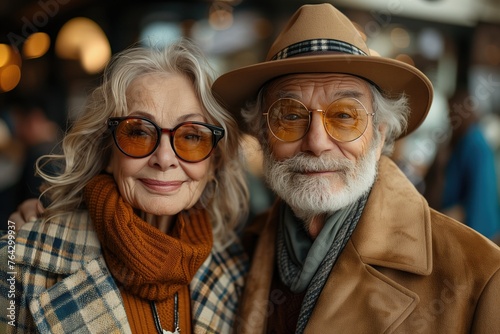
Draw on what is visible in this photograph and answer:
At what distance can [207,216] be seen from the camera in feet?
8.35

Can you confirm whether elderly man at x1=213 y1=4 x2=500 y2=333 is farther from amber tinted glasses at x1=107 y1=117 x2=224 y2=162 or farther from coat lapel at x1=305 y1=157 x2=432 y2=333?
amber tinted glasses at x1=107 y1=117 x2=224 y2=162

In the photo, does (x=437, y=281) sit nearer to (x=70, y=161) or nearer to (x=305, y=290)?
(x=305, y=290)

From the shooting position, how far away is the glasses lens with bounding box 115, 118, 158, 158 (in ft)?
7.25

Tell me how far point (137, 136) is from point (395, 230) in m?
1.26

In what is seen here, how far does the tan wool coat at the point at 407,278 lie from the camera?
1.95m

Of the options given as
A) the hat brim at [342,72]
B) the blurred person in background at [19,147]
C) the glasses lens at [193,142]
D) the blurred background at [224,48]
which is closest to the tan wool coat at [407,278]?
the hat brim at [342,72]

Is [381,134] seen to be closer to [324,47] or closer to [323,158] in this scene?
[323,158]

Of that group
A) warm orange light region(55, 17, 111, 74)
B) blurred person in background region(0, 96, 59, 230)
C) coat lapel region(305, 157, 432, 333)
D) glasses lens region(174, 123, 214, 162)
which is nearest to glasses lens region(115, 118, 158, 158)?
glasses lens region(174, 123, 214, 162)

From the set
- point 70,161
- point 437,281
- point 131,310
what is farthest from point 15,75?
point 437,281

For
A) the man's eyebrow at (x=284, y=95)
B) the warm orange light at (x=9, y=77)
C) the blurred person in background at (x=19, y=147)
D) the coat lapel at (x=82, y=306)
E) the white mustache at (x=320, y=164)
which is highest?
the man's eyebrow at (x=284, y=95)

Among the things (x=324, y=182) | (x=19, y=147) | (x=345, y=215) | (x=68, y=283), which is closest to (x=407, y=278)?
(x=345, y=215)

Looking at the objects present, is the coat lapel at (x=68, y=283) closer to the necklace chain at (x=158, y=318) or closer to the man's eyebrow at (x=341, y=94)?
the necklace chain at (x=158, y=318)

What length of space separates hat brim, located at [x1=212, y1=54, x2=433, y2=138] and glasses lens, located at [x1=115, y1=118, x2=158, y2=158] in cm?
42

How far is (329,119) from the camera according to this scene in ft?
7.36
